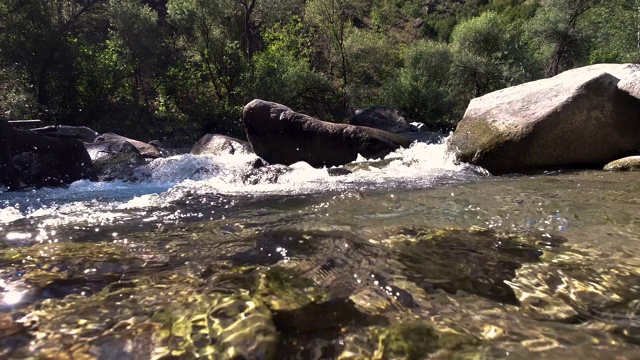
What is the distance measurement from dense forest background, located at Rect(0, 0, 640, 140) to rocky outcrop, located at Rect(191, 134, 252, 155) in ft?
17.3

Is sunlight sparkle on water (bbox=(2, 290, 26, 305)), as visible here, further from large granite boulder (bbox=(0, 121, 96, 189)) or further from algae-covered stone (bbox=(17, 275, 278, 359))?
large granite boulder (bbox=(0, 121, 96, 189))

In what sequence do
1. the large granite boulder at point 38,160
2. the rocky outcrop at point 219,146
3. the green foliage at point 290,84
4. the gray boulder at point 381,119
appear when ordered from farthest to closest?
the green foliage at point 290,84 → the gray boulder at point 381,119 → the rocky outcrop at point 219,146 → the large granite boulder at point 38,160

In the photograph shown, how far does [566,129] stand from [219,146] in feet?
32.9

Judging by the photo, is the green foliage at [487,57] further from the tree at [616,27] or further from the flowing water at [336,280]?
the flowing water at [336,280]

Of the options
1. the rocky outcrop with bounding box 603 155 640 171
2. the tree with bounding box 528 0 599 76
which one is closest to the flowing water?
the rocky outcrop with bounding box 603 155 640 171

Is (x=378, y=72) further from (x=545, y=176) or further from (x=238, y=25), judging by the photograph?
(x=545, y=176)

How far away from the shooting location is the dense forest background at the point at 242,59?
18.0m

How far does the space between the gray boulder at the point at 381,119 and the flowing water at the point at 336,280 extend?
45.2ft

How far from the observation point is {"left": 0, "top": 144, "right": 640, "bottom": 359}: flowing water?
83.2 inches

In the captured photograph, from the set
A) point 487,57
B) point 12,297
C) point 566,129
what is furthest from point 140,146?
point 487,57

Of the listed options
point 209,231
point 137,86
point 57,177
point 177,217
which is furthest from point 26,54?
point 209,231

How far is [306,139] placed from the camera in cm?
1155

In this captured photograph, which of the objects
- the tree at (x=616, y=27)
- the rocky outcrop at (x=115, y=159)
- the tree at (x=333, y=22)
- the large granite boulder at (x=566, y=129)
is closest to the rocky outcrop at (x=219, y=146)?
the rocky outcrop at (x=115, y=159)

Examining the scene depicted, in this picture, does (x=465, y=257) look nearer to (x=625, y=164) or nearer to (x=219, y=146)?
(x=625, y=164)
